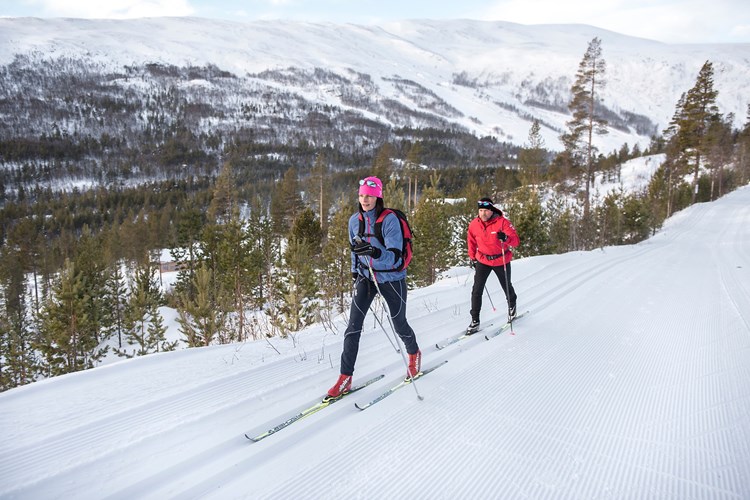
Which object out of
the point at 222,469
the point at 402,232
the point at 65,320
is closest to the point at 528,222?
the point at 402,232

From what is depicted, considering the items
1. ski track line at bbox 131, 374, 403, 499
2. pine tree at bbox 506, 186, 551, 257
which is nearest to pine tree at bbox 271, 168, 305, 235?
pine tree at bbox 506, 186, 551, 257

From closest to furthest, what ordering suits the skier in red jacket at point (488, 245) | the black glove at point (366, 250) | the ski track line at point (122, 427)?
the ski track line at point (122, 427)
the black glove at point (366, 250)
the skier in red jacket at point (488, 245)

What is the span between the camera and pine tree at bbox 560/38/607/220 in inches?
1021

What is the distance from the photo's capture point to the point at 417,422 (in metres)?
3.62

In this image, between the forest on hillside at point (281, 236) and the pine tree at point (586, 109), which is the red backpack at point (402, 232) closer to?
the forest on hillside at point (281, 236)

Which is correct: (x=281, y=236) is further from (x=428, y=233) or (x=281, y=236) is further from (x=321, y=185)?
(x=428, y=233)

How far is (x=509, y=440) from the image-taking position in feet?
11.0

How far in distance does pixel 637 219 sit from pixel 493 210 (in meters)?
26.4

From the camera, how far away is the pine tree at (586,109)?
25938mm

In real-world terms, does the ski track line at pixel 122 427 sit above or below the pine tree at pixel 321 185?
below

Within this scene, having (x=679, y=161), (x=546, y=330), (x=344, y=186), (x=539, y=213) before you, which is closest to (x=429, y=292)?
(x=546, y=330)

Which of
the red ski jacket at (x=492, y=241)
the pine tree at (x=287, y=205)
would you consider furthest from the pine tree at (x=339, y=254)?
the pine tree at (x=287, y=205)

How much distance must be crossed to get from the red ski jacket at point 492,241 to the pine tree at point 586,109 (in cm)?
2293

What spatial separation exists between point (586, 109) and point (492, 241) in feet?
87.4
